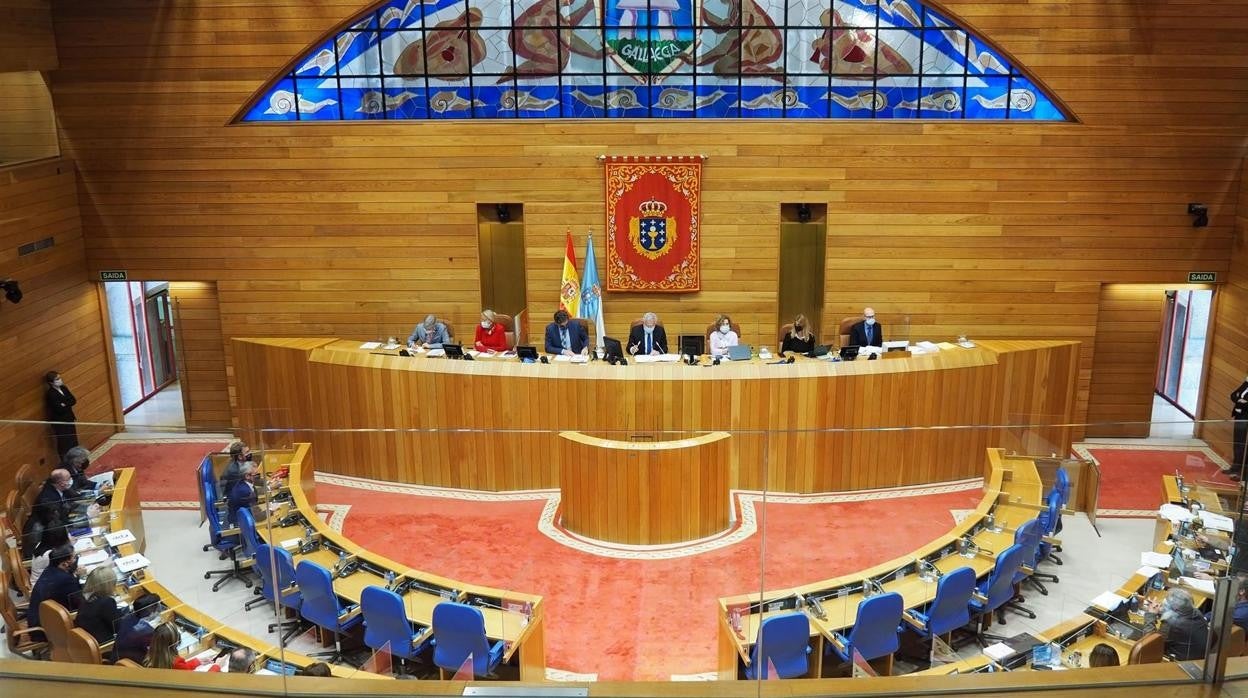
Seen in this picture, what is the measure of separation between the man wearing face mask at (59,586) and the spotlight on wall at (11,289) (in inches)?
207

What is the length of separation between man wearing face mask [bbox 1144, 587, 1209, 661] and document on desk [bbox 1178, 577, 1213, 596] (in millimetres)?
51

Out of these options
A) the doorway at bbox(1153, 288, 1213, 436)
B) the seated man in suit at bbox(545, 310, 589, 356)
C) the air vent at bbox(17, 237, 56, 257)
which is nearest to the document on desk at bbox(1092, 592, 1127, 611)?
the seated man in suit at bbox(545, 310, 589, 356)

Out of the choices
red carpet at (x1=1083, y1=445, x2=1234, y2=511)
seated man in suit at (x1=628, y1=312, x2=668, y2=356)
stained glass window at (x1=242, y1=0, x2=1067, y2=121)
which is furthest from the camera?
stained glass window at (x1=242, y1=0, x2=1067, y2=121)

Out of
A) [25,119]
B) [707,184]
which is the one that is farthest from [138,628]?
[25,119]

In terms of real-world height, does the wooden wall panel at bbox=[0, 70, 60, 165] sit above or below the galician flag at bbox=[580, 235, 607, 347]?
above

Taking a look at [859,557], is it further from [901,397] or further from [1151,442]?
[901,397]

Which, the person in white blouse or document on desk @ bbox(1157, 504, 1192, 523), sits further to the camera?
the person in white blouse

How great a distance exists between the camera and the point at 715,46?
1103 cm

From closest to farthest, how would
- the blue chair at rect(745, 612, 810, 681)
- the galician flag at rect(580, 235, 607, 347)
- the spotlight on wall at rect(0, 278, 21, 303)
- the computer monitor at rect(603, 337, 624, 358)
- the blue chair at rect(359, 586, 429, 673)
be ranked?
the blue chair at rect(745, 612, 810, 681)
the blue chair at rect(359, 586, 429, 673)
the computer monitor at rect(603, 337, 624, 358)
the spotlight on wall at rect(0, 278, 21, 303)
the galician flag at rect(580, 235, 607, 347)

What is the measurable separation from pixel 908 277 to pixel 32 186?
390 inches

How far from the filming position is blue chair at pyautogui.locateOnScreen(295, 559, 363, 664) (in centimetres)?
547

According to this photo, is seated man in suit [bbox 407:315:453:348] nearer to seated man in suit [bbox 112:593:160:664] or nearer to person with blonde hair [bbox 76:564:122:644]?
seated man in suit [bbox 112:593:160:664]

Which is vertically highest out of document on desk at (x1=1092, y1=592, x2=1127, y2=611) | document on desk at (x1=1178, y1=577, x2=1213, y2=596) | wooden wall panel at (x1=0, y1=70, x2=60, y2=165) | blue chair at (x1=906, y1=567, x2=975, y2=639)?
wooden wall panel at (x1=0, y1=70, x2=60, y2=165)

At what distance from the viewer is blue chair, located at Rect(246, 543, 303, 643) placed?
16.0 ft
